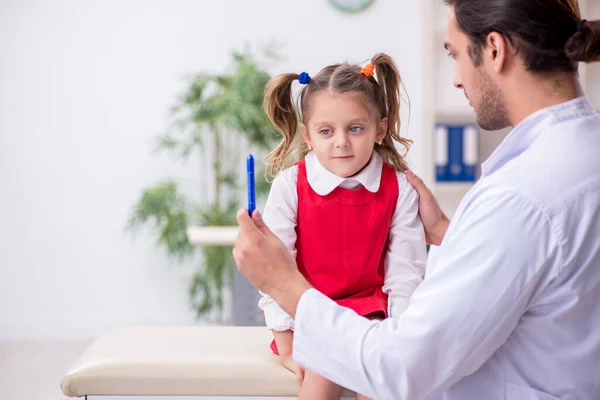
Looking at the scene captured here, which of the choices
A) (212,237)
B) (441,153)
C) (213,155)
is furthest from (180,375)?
(213,155)

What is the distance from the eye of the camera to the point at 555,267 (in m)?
0.98

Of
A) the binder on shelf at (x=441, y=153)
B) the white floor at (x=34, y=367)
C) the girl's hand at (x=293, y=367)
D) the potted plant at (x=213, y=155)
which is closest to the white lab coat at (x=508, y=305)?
the girl's hand at (x=293, y=367)

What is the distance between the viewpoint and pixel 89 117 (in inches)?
176

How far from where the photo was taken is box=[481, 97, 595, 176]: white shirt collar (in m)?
1.07

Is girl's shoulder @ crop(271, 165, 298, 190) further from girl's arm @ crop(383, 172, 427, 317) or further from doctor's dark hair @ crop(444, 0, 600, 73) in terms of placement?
doctor's dark hair @ crop(444, 0, 600, 73)

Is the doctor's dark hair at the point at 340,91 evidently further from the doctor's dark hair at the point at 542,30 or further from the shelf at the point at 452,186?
the shelf at the point at 452,186

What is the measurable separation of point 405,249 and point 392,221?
0.24ft

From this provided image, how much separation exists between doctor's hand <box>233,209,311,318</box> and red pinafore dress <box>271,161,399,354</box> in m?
0.43

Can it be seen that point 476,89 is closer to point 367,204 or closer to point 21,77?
point 367,204

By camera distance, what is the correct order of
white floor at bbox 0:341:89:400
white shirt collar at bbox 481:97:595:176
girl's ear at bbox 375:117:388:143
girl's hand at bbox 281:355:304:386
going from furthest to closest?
white floor at bbox 0:341:89:400 < girl's ear at bbox 375:117:388:143 < girl's hand at bbox 281:355:304:386 < white shirt collar at bbox 481:97:595:176

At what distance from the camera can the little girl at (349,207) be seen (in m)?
1.55


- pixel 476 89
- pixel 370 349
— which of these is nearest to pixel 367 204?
pixel 476 89

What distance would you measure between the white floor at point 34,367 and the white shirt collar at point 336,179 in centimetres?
216

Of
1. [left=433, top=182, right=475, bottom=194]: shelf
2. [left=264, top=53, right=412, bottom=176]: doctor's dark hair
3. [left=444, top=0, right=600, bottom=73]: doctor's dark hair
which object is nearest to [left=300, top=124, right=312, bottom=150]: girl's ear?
[left=264, top=53, right=412, bottom=176]: doctor's dark hair
